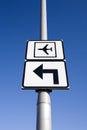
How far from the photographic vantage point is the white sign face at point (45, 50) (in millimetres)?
3725

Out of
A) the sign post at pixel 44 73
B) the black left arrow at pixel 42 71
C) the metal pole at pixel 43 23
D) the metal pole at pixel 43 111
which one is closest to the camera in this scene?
the metal pole at pixel 43 111

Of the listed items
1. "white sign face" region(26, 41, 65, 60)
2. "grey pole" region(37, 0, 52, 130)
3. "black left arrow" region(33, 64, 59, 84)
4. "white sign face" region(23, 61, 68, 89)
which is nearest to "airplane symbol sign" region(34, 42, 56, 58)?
"white sign face" region(26, 41, 65, 60)

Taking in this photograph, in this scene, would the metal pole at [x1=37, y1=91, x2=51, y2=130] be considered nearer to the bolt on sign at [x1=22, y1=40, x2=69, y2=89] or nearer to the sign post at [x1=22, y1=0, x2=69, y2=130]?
the sign post at [x1=22, y1=0, x2=69, y2=130]

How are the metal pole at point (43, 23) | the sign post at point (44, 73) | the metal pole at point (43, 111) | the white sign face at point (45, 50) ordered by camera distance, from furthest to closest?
1. the metal pole at point (43, 23)
2. the white sign face at point (45, 50)
3. the sign post at point (44, 73)
4. the metal pole at point (43, 111)

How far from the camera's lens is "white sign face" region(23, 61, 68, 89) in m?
3.35

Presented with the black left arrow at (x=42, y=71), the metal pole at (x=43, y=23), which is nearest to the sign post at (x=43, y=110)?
the black left arrow at (x=42, y=71)

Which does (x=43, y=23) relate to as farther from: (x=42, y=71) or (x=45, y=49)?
(x=42, y=71)

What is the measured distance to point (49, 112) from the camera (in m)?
3.30

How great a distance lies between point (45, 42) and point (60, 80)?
3.04 feet

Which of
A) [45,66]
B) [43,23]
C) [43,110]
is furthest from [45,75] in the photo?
[43,23]

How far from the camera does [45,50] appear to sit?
3.87 m

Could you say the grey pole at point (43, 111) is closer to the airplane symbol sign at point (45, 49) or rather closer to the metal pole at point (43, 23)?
the airplane symbol sign at point (45, 49)

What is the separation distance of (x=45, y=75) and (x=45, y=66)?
178mm

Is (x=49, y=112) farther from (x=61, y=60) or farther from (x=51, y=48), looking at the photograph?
(x=51, y=48)
